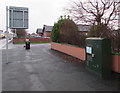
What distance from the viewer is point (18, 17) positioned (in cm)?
1021

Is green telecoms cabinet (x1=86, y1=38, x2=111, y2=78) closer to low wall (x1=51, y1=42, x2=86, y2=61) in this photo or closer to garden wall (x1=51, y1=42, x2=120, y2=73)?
garden wall (x1=51, y1=42, x2=120, y2=73)

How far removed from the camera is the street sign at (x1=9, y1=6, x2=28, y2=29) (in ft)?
32.9

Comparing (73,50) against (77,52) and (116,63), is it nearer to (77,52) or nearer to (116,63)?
(77,52)

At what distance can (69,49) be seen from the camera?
1358 centimetres

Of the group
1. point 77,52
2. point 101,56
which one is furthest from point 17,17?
point 101,56

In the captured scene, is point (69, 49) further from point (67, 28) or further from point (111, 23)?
point (111, 23)

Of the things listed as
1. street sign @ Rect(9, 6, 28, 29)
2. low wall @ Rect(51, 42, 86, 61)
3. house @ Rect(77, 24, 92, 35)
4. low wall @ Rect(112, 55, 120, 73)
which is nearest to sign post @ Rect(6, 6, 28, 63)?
street sign @ Rect(9, 6, 28, 29)

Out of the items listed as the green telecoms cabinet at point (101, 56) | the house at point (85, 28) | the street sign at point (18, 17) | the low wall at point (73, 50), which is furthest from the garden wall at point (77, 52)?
the street sign at point (18, 17)

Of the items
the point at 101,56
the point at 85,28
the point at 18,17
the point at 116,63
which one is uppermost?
the point at 18,17

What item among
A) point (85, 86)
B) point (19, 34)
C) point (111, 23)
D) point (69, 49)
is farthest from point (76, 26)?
point (19, 34)

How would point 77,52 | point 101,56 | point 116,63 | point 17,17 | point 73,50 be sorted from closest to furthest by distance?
point 101,56, point 116,63, point 17,17, point 77,52, point 73,50

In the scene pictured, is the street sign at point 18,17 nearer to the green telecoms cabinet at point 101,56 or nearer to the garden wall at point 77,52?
the garden wall at point 77,52

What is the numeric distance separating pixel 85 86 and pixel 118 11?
8.07 metres

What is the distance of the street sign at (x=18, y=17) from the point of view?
10.0 meters
